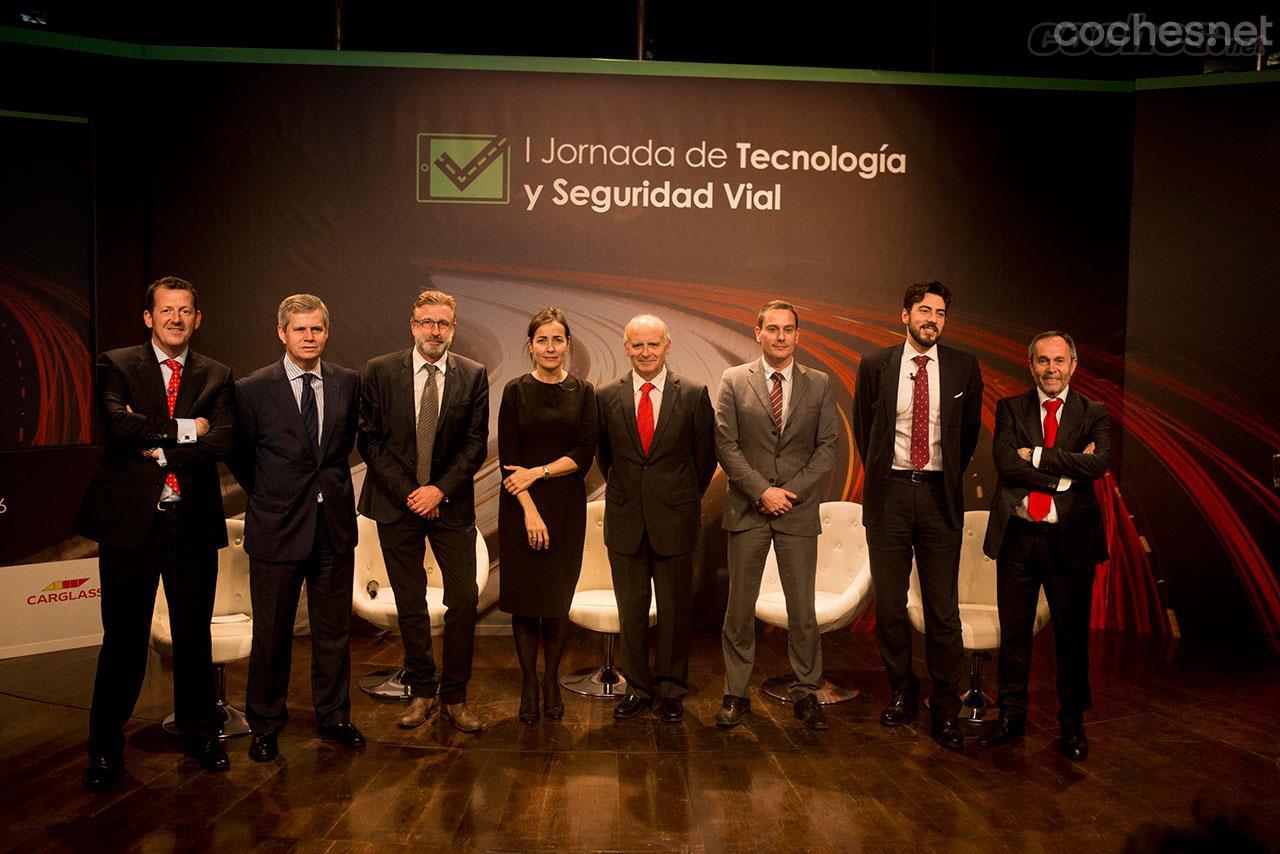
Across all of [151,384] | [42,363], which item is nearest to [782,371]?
[151,384]

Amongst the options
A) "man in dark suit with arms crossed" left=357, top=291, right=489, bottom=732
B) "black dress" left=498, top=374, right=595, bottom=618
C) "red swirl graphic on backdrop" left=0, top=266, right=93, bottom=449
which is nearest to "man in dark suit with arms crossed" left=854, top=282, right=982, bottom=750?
"black dress" left=498, top=374, right=595, bottom=618

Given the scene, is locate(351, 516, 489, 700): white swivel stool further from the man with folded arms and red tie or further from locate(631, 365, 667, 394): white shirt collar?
the man with folded arms and red tie

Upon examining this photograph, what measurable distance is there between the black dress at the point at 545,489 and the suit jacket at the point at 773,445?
2.05ft

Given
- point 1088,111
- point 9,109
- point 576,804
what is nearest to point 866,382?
point 576,804

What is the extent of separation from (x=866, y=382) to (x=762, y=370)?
0.47 m

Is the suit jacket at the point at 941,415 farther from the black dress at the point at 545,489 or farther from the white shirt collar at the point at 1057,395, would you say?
the black dress at the point at 545,489

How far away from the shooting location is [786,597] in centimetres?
444

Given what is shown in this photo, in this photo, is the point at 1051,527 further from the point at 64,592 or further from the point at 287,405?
the point at 64,592

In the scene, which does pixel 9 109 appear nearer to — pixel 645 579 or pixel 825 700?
pixel 645 579

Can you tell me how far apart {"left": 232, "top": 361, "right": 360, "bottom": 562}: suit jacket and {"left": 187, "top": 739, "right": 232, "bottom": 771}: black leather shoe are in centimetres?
75

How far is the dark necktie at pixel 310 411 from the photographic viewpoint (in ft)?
13.0

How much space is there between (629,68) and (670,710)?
3772 mm

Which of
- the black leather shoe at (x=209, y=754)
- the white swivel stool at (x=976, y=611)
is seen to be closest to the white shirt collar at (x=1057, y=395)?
the white swivel stool at (x=976, y=611)

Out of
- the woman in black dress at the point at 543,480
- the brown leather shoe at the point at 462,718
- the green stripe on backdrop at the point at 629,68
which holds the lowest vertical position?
the brown leather shoe at the point at 462,718
